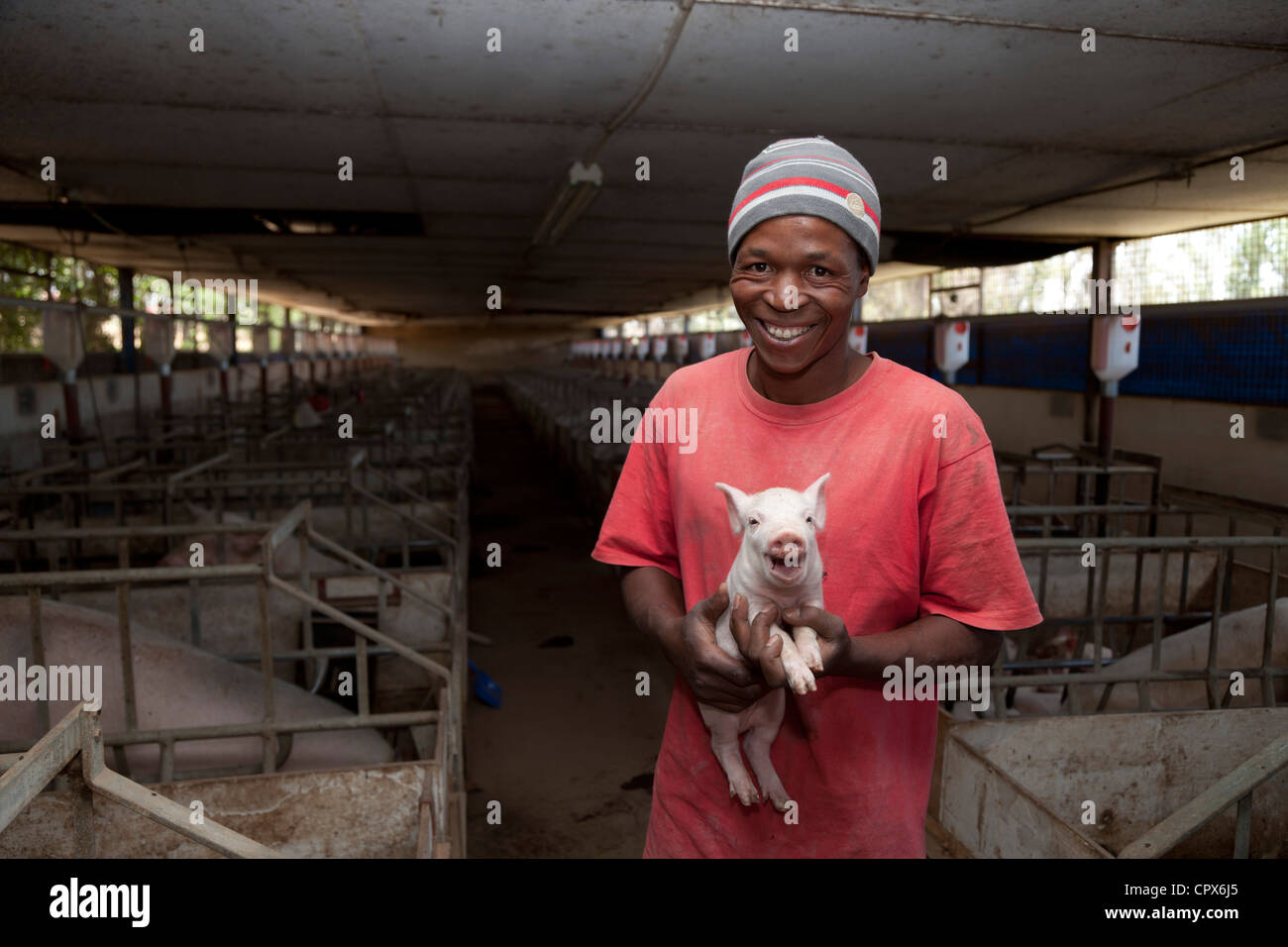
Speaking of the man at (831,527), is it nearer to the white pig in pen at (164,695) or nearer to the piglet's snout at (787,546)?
the piglet's snout at (787,546)

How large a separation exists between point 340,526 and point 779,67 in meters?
6.05

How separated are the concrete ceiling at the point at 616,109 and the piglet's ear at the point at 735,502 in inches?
123

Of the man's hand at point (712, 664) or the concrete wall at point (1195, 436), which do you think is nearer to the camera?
the man's hand at point (712, 664)

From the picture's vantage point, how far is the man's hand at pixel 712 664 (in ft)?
4.28

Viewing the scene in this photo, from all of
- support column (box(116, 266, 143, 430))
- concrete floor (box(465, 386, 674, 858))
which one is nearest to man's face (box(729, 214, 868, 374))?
concrete floor (box(465, 386, 674, 858))

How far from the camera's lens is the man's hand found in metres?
1.30

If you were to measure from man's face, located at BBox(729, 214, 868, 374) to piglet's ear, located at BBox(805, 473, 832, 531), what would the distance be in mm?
186

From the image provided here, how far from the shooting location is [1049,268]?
1229cm

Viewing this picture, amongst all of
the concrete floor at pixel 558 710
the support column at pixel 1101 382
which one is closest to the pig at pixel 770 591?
the concrete floor at pixel 558 710

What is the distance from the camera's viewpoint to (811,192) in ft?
4.21

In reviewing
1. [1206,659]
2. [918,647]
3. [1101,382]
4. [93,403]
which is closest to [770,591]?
[918,647]

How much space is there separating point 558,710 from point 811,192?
5.81 m

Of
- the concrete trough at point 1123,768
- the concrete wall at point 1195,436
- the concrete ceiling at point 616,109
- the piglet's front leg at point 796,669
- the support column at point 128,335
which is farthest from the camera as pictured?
the support column at point 128,335

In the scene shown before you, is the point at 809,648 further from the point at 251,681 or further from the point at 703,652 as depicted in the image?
the point at 251,681
